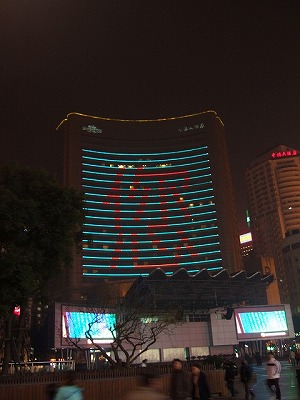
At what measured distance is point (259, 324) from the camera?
198 feet

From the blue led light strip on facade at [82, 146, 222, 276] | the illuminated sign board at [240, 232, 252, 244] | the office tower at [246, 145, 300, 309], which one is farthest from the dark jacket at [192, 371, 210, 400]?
the illuminated sign board at [240, 232, 252, 244]

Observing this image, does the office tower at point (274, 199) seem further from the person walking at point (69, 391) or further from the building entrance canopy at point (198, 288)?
the person walking at point (69, 391)

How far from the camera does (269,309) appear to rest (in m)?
60.9

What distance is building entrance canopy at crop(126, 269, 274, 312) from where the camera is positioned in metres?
54.0

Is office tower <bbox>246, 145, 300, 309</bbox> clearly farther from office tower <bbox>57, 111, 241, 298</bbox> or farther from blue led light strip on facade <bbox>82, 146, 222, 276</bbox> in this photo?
blue led light strip on facade <bbox>82, 146, 222, 276</bbox>

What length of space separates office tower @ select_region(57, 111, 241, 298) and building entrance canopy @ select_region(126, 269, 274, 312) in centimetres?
5717

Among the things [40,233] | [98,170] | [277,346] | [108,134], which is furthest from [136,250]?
[40,233]

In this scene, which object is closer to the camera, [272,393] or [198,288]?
[272,393]

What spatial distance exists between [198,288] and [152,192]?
82.4 meters

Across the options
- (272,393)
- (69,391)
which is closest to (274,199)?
(272,393)

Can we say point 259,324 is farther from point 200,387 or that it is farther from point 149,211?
point 149,211

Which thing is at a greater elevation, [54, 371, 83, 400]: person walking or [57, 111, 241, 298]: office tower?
[57, 111, 241, 298]: office tower

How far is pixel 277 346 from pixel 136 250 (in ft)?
208

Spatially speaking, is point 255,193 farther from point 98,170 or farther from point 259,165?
point 98,170
